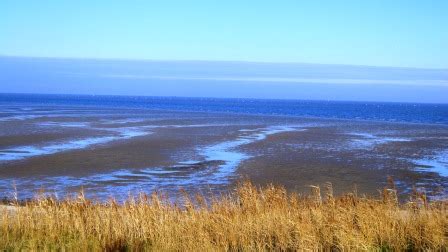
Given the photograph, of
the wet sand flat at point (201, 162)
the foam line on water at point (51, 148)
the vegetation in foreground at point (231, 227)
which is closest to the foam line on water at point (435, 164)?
the wet sand flat at point (201, 162)

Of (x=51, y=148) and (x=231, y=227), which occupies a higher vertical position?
(x=231, y=227)

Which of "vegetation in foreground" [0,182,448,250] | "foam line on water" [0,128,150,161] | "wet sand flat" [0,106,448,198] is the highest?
"vegetation in foreground" [0,182,448,250]

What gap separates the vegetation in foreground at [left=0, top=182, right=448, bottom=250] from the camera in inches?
385

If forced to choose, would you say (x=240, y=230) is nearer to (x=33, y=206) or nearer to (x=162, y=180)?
(x=33, y=206)

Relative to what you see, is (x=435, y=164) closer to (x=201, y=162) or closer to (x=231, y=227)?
(x=201, y=162)

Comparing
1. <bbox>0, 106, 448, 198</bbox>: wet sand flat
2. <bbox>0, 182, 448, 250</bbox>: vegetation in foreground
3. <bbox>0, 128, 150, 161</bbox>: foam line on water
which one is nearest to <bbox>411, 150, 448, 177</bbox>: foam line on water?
<bbox>0, 106, 448, 198</bbox>: wet sand flat

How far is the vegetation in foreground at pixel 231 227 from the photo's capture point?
385 inches

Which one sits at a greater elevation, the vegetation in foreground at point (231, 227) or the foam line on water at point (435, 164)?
the vegetation in foreground at point (231, 227)

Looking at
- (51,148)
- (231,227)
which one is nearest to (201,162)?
(51,148)

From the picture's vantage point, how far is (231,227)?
10297mm

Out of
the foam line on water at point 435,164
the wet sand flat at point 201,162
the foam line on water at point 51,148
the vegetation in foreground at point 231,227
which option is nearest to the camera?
the vegetation in foreground at point 231,227


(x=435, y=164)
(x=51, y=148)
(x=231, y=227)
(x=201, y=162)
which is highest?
(x=231, y=227)

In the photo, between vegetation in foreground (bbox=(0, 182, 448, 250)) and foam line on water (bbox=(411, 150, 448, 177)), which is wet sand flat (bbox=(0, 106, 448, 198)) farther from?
vegetation in foreground (bbox=(0, 182, 448, 250))

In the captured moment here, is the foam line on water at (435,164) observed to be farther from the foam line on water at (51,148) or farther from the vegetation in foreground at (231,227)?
the foam line on water at (51,148)
